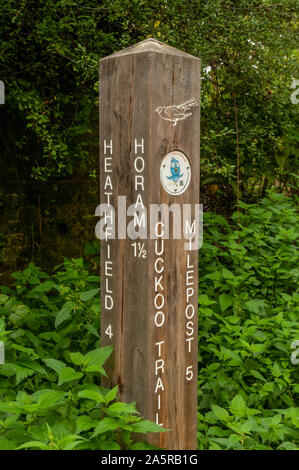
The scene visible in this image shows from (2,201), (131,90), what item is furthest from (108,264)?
(2,201)

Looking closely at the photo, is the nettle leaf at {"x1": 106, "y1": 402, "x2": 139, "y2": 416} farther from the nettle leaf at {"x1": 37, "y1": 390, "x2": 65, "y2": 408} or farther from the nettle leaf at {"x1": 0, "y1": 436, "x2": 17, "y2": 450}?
the nettle leaf at {"x1": 0, "y1": 436, "x2": 17, "y2": 450}

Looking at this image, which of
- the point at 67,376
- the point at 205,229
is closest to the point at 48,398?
the point at 67,376

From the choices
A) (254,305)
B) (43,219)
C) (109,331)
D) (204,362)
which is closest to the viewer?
(109,331)

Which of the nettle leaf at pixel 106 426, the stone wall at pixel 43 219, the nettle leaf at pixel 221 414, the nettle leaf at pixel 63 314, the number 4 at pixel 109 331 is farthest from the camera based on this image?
the stone wall at pixel 43 219

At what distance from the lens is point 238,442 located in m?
2.46

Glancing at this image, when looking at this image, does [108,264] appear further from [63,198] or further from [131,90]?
[63,198]

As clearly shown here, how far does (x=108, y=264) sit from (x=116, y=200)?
0.29 meters

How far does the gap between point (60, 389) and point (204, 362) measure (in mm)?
1010

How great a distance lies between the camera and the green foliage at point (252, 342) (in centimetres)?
252

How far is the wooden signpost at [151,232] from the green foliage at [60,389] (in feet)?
0.44

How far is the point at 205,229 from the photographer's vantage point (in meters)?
4.80

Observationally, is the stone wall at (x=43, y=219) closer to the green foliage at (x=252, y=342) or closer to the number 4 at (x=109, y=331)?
the green foliage at (x=252, y=342)

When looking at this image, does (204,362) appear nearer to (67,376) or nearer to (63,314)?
(63,314)

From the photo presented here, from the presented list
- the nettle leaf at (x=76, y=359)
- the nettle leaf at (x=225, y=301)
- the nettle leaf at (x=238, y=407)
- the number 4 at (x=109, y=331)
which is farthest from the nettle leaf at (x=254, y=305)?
the nettle leaf at (x=76, y=359)
